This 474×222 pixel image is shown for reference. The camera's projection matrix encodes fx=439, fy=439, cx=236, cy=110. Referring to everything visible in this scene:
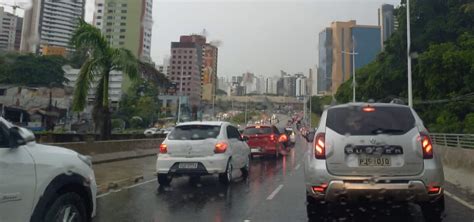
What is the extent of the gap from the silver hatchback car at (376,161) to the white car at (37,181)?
10.6ft

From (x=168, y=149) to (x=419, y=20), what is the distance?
3956 centimetres

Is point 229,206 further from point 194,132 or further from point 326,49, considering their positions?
point 326,49

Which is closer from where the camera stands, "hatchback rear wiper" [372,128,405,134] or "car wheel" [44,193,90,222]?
"car wheel" [44,193,90,222]

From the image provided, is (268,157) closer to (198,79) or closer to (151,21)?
(151,21)

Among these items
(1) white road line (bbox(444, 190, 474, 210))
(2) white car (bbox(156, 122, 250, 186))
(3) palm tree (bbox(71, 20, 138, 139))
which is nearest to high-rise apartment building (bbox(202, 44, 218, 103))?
(3) palm tree (bbox(71, 20, 138, 139))

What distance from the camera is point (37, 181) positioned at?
13.3 feet

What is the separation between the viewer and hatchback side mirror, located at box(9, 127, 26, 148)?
152 inches

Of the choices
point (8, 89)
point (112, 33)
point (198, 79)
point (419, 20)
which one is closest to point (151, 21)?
point (112, 33)

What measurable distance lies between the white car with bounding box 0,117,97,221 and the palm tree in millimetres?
14196

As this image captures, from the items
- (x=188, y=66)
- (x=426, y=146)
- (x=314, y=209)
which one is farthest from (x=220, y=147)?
(x=188, y=66)

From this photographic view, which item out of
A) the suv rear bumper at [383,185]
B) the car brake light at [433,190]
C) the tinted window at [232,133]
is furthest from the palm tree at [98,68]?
the car brake light at [433,190]

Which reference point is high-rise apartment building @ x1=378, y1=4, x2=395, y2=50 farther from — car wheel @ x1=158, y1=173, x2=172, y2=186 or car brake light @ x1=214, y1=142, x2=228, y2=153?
car wheel @ x1=158, y1=173, x2=172, y2=186

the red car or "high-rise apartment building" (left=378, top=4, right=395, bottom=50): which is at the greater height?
"high-rise apartment building" (left=378, top=4, right=395, bottom=50)

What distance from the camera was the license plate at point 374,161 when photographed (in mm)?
6000
